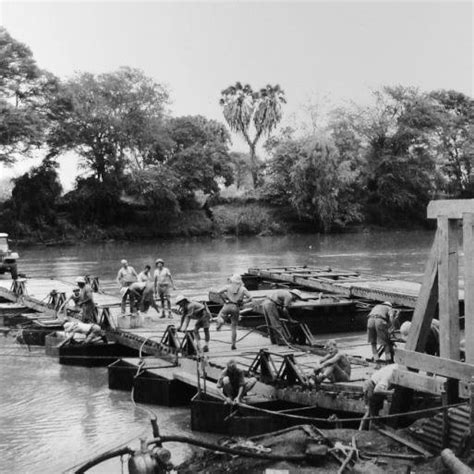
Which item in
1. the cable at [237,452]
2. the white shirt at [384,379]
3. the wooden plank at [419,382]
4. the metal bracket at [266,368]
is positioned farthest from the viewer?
the metal bracket at [266,368]

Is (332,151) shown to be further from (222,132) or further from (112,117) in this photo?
(112,117)

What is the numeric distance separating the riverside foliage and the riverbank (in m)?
0.12

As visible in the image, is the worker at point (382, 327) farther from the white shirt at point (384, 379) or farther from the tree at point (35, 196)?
the tree at point (35, 196)

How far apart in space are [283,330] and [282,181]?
2183 inches

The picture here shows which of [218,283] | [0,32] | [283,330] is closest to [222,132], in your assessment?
[0,32]

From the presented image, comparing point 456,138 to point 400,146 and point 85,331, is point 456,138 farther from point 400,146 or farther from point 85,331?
point 85,331

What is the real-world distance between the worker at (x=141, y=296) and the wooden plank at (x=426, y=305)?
40.9 ft

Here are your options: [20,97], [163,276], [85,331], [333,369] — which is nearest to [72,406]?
[85,331]

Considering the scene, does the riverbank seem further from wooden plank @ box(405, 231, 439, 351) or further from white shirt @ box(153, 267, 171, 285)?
wooden plank @ box(405, 231, 439, 351)

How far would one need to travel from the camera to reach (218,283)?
40.0m

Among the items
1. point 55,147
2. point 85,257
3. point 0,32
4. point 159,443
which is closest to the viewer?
point 159,443

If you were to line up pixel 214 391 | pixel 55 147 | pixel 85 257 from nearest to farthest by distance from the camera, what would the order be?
pixel 214 391, pixel 85 257, pixel 55 147

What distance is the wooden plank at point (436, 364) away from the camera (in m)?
10.7

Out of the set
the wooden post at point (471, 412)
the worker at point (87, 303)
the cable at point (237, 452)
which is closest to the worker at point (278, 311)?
the worker at point (87, 303)
